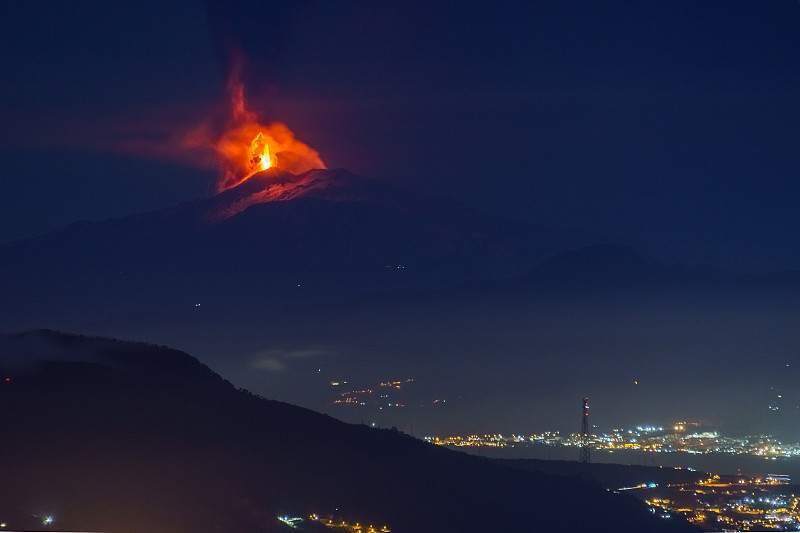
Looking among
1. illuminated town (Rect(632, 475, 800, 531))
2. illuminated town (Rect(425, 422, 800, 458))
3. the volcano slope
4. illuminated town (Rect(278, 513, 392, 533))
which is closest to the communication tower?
illuminated town (Rect(425, 422, 800, 458))

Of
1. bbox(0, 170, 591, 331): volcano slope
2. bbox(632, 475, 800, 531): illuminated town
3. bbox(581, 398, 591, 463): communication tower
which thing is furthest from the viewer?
bbox(0, 170, 591, 331): volcano slope

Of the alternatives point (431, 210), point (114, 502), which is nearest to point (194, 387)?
point (114, 502)

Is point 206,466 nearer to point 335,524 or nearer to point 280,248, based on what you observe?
point 335,524

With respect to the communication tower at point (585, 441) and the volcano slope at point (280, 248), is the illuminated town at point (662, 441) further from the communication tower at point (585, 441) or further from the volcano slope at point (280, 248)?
the volcano slope at point (280, 248)

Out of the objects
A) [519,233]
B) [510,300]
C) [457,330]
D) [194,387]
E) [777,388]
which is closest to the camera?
[194,387]

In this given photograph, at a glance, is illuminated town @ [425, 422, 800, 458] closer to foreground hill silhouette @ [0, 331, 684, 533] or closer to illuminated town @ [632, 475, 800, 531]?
illuminated town @ [632, 475, 800, 531]

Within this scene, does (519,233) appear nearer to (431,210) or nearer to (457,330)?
(431,210)
